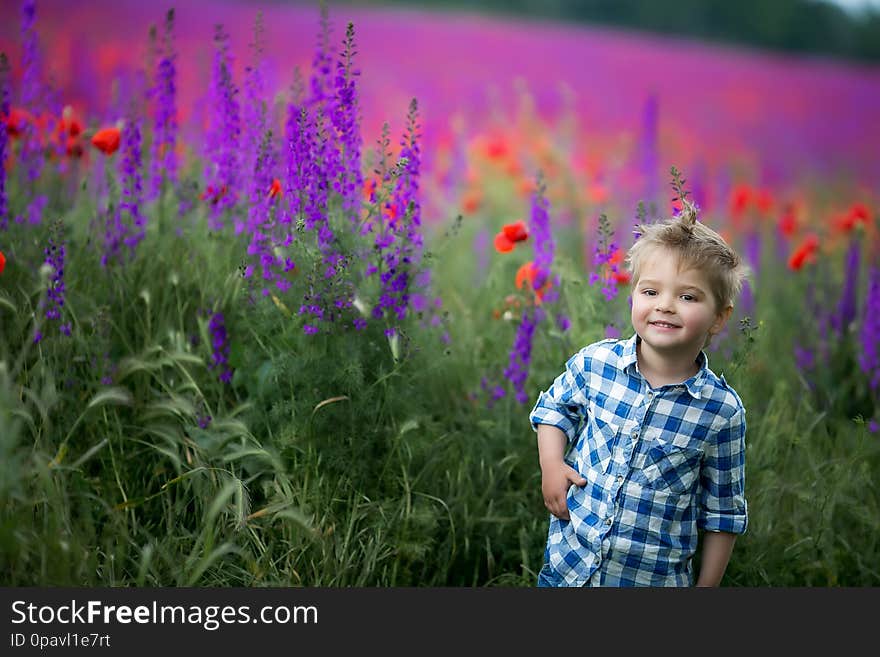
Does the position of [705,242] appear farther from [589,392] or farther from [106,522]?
[106,522]

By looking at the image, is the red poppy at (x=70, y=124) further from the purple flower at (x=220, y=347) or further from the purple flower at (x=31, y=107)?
the purple flower at (x=220, y=347)

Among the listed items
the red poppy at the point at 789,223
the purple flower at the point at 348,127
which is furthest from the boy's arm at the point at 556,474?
the red poppy at the point at 789,223

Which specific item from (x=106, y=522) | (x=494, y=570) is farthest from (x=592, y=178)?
(x=106, y=522)

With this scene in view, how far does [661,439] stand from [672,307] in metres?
0.29

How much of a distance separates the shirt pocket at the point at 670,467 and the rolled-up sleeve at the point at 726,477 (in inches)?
1.3

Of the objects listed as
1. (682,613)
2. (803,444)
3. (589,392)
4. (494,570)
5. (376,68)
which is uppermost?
(376,68)

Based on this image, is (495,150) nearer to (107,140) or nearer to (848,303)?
(848,303)

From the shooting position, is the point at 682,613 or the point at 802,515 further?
the point at 802,515

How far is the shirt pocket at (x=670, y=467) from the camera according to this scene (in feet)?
6.14

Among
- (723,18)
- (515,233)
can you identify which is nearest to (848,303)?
(515,233)

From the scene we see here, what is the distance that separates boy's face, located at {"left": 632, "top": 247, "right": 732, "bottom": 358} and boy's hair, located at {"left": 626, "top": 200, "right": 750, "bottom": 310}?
2 cm

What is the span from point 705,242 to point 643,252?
5.3 inches

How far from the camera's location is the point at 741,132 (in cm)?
786

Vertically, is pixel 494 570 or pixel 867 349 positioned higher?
pixel 867 349
